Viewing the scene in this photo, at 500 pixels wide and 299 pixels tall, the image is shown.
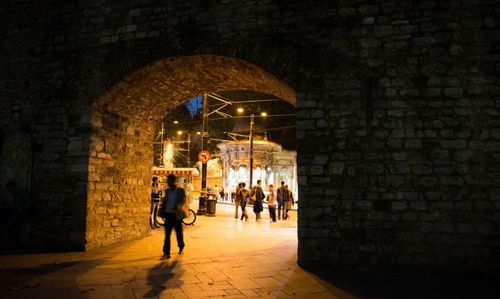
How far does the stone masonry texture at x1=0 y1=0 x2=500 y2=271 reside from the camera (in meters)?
5.57

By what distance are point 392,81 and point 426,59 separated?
63cm

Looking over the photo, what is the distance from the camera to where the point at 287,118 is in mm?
29562

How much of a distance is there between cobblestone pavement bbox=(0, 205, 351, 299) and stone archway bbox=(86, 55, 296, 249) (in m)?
0.85

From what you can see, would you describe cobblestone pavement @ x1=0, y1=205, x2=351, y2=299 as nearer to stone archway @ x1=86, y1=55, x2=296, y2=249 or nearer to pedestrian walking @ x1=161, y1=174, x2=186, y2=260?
pedestrian walking @ x1=161, y1=174, x2=186, y2=260

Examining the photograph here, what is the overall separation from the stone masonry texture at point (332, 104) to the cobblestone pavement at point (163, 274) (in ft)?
2.69

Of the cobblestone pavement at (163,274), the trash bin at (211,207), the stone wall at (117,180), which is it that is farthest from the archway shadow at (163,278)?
the trash bin at (211,207)

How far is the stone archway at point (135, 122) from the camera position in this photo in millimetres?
7219

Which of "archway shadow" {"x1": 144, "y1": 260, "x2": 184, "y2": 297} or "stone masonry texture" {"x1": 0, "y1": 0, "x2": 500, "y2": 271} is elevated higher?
"stone masonry texture" {"x1": 0, "y1": 0, "x2": 500, "y2": 271}

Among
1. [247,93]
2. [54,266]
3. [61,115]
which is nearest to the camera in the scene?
[54,266]

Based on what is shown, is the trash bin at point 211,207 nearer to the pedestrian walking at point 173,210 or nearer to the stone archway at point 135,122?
the stone archway at point 135,122

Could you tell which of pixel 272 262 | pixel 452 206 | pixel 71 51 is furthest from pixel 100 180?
pixel 452 206

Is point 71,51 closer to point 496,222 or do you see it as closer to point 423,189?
point 423,189

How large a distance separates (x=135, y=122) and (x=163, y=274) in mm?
4724

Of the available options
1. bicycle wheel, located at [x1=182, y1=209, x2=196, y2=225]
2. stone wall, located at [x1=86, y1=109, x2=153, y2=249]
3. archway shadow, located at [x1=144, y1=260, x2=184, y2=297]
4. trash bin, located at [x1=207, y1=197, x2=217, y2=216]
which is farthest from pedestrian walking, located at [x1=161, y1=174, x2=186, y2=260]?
trash bin, located at [x1=207, y1=197, x2=217, y2=216]
